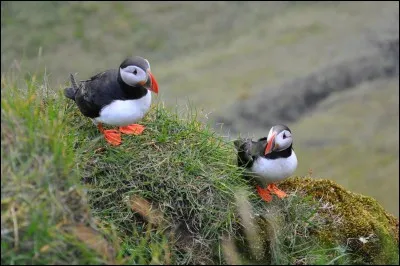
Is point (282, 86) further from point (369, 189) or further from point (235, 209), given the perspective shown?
point (235, 209)

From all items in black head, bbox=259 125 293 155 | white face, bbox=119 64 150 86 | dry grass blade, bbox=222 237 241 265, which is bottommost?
dry grass blade, bbox=222 237 241 265

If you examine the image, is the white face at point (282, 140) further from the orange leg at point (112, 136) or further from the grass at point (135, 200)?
the orange leg at point (112, 136)

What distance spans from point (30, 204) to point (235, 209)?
52.4 inches

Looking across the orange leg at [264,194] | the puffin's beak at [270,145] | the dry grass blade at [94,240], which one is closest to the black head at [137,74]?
the puffin's beak at [270,145]

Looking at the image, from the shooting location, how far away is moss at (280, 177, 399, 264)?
3576 millimetres

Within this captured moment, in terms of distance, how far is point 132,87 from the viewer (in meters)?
4.11

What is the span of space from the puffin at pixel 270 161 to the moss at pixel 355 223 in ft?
0.67

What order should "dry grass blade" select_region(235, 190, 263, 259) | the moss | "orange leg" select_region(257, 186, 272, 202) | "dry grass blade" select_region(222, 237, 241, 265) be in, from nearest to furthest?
1. "dry grass blade" select_region(222, 237, 241, 265)
2. "dry grass blade" select_region(235, 190, 263, 259)
3. the moss
4. "orange leg" select_region(257, 186, 272, 202)

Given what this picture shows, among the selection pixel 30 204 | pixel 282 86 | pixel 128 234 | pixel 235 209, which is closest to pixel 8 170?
pixel 30 204

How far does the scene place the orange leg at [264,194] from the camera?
3.88 meters

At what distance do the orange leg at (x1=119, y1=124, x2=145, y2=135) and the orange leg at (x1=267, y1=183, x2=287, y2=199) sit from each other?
0.90 metres

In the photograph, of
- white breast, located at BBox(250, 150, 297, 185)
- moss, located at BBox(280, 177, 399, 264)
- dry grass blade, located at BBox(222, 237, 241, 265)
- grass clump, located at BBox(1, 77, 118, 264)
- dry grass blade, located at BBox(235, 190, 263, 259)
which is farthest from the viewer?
white breast, located at BBox(250, 150, 297, 185)

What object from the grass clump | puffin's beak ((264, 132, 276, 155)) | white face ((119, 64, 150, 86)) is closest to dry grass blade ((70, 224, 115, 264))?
the grass clump

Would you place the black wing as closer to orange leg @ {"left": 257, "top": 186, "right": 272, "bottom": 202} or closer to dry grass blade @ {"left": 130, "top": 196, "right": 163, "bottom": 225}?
dry grass blade @ {"left": 130, "top": 196, "right": 163, "bottom": 225}
